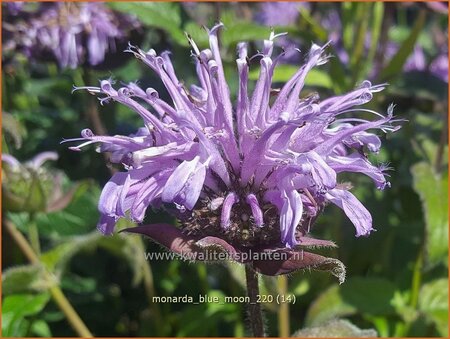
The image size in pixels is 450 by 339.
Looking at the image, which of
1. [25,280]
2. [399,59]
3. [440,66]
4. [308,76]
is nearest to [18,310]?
[25,280]

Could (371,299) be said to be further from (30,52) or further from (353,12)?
(30,52)

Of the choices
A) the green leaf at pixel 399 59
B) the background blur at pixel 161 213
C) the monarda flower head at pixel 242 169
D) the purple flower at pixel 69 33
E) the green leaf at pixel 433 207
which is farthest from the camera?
the purple flower at pixel 69 33

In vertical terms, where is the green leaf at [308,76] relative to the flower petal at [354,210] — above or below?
above

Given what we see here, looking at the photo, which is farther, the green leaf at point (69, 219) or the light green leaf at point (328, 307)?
the green leaf at point (69, 219)

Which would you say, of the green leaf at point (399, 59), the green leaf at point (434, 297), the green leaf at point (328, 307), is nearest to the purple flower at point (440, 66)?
the green leaf at point (399, 59)

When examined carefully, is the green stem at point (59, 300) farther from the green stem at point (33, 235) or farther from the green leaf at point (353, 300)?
the green leaf at point (353, 300)

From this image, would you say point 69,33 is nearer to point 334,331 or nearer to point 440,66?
point 334,331

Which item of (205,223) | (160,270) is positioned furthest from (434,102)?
(205,223)

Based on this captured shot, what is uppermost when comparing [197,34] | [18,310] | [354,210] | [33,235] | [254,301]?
[197,34]
